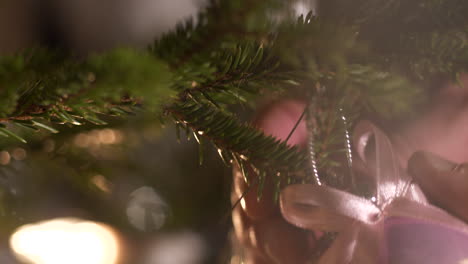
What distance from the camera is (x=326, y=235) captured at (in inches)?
10.2

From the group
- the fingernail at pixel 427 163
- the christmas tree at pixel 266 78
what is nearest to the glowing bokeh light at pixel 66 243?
the christmas tree at pixel 266 78

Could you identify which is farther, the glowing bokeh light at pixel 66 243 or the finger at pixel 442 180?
the glowing bokeh light at pixel 66 243

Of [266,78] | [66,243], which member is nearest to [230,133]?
[266,78]

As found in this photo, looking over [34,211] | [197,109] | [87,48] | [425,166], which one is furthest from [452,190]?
[87,48]

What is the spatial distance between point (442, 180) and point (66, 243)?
Answer: 1.74 feet

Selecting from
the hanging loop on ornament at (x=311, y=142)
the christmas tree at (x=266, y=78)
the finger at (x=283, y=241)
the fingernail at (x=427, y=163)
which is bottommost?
the finger at (x=283, y=241)

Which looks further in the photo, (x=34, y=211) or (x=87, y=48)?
(x=87, y=48)

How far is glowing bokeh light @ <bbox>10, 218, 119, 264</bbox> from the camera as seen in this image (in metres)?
0.59

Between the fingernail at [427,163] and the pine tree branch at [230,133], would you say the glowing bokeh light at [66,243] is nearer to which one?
the pine tree branch at [230,133]

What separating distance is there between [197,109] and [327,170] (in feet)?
0.30

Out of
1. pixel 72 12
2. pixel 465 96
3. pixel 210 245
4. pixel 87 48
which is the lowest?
pixel 210 245

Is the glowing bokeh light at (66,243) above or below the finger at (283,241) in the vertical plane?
above

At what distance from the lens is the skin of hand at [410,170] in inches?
9.7

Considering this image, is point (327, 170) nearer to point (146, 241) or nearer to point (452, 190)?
point (452, 190)
